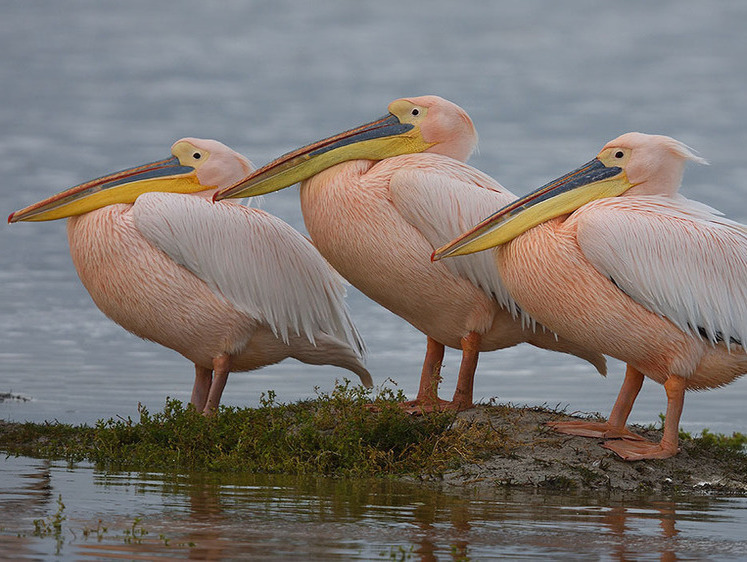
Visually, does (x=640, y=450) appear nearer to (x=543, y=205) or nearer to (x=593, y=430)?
(x=593, y=430)

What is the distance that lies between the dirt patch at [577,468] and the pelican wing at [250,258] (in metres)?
2.07

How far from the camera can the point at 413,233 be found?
26.5ft

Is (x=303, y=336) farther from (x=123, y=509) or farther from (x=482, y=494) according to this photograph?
(x=123, y=509)

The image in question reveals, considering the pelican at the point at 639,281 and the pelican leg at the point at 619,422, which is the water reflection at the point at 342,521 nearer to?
the pelican at the point at 639,281

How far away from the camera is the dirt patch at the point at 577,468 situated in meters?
6.69

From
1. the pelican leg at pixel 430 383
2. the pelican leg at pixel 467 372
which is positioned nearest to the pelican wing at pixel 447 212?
the pelican leg at pixel 467 372

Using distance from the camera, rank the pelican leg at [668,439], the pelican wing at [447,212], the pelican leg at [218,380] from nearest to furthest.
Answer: the pelican leg at [668,439] < the pelican wing at [447,212] < the pelican leg at [218,380]

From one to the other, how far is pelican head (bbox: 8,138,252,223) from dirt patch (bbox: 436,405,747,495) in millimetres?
3788

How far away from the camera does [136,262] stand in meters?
8.87

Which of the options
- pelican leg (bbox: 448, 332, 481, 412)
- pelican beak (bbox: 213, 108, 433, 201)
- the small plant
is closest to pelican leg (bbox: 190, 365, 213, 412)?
pelican beak (bbox: 213, 108, 433, 201)

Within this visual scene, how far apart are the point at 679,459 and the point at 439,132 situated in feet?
11.6

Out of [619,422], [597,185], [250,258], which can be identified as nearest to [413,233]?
[597,185]

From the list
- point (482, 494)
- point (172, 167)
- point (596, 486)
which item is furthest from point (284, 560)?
point (172, 167)

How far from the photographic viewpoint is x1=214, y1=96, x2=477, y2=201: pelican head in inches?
342
